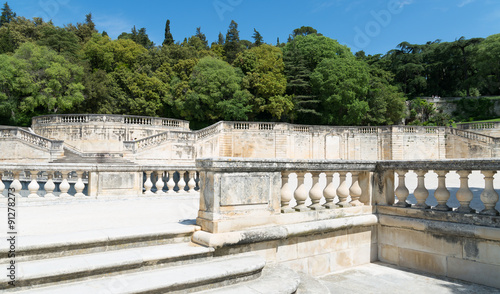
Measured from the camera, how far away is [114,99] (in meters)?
42.6

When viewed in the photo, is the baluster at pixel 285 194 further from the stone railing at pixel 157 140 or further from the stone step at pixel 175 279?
the stone railing at pixel 157 140

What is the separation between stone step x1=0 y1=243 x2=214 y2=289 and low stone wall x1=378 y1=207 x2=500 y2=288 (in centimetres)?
325

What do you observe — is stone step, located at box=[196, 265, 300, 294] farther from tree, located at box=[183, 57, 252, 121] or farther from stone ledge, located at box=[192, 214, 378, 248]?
tree, located at box=[183, 57, 252, 121]

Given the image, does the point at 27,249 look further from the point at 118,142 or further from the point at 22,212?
the point at 118,142

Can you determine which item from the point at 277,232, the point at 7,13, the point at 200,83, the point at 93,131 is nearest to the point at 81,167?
the point at 277,232

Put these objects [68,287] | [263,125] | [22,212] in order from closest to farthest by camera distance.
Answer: [68,287]
[22,212]
[263,125]

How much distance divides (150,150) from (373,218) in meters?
20.5

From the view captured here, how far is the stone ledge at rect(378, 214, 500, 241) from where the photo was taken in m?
4.62

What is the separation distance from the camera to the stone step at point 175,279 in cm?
315

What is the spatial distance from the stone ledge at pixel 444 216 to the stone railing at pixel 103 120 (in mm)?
27452

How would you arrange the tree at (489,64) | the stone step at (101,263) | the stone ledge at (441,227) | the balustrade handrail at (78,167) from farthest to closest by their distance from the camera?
1. the tree at (489,64)
2. the balustrade handrail at (78,167)
3. the stone ledge at (441,227)
4. the stone step at (101,263)

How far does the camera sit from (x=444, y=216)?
512cm

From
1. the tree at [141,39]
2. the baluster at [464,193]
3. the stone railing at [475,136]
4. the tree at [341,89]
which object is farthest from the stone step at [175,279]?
the tree at [141,39]

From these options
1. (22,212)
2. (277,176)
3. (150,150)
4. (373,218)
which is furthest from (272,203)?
(150,150)
